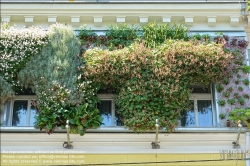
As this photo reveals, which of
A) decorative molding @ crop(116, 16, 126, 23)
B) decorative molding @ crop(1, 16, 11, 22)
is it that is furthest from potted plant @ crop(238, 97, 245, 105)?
decorative molding @ crop(1, 16, 11, 22)

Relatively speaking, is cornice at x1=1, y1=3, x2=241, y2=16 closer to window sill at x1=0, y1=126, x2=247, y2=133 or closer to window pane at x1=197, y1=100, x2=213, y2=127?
window pane at x1=197, y1=100, x2=213, y2=127

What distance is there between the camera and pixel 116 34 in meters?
13.6

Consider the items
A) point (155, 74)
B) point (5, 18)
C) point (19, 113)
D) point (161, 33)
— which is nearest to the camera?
point (155, 74)

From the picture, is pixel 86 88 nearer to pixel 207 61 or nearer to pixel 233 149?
pixel 207 61

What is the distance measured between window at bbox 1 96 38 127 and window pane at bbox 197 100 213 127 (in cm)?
510

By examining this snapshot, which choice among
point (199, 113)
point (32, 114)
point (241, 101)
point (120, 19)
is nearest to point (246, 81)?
point (241, 101)

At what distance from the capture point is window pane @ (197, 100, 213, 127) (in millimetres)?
12820

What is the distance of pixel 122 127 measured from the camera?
12.0 meters

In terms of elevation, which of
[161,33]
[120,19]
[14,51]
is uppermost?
[120,19]

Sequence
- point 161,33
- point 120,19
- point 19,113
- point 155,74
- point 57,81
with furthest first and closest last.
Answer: point 120,19
point 161,33
point 19,113
point 57,81
point 155,74

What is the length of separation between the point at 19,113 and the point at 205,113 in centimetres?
581

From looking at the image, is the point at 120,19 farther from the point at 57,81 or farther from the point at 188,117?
the point at 188,117

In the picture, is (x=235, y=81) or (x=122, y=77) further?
(x=235, y=81)

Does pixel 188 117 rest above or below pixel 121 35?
below
